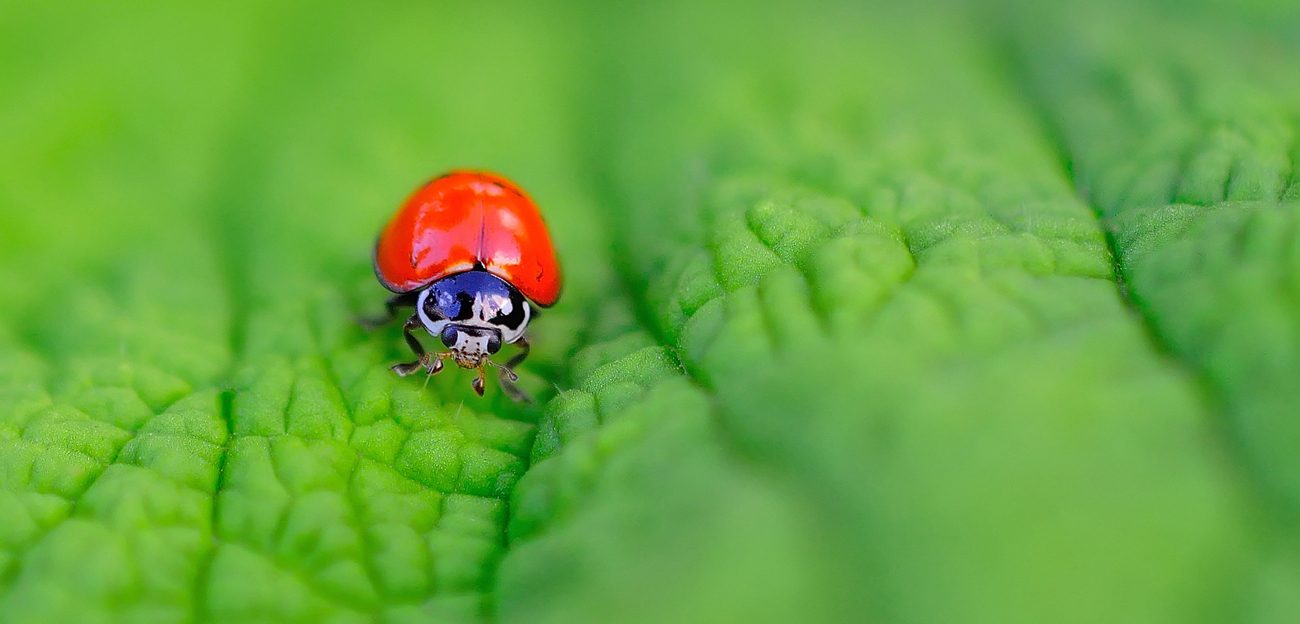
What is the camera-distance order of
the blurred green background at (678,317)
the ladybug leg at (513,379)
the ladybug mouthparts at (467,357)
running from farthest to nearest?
1. the ladybug mouthparts at (467,357)
2. the ladybug leg at (513,379)
3. the blurred green background at (678,317)

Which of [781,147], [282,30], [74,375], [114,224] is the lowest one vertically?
[74,375]

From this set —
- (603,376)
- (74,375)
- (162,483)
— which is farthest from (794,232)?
(74,375)

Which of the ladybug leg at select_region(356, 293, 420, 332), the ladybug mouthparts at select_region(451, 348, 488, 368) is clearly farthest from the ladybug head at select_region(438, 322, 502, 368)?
the ladybug leg at select_region(356, 293, 420, 332)

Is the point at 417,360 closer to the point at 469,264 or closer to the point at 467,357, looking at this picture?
the point at 467,357

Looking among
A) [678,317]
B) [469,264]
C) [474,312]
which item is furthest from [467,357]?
[678,317]

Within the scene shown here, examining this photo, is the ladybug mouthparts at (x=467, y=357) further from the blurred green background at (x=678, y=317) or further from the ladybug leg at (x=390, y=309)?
the ladybug leg at (x=390, y=309)

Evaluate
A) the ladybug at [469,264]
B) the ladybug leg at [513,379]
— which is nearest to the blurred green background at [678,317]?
the ladybug leg at [513,379]

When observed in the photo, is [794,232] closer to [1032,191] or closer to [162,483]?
[1032,191]
